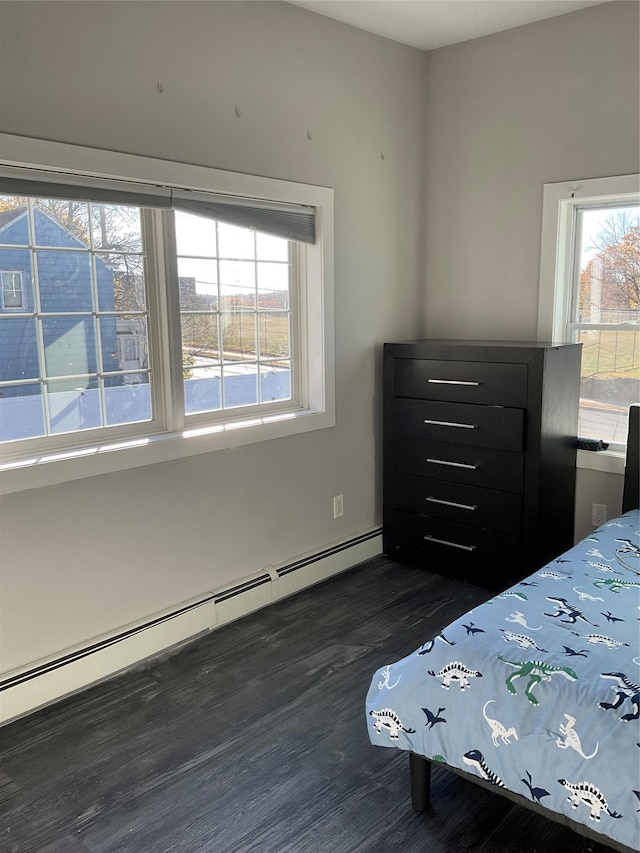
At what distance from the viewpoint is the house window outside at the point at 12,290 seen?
2340 mm

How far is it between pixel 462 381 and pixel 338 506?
36.0 inches

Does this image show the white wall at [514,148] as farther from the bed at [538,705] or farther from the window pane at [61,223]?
the window pane at [61,223]

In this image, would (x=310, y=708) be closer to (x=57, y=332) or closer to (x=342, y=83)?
(x=57, y=332)

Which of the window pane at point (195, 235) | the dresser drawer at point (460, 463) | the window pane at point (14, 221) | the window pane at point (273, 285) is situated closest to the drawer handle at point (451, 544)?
the dresser drawer at point (460, 463)

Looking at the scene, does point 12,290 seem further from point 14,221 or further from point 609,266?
point 609,266

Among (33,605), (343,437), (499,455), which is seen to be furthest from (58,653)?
(499,455)

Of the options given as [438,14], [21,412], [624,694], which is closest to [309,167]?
[438,14]

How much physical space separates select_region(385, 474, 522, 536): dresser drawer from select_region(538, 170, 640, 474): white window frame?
1.71 feet

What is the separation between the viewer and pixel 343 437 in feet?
11.8

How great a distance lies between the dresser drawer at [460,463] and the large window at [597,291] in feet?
1.98

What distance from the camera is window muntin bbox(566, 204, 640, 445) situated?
3.28 metres

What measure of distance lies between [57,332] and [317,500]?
154 cm

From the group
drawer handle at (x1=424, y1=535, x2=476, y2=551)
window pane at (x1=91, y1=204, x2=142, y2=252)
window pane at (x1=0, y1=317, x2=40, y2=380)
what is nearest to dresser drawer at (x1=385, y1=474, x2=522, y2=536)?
drawer handle at (x1=424, y1=535, x2=476, y2=551)

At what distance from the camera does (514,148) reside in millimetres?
3488
